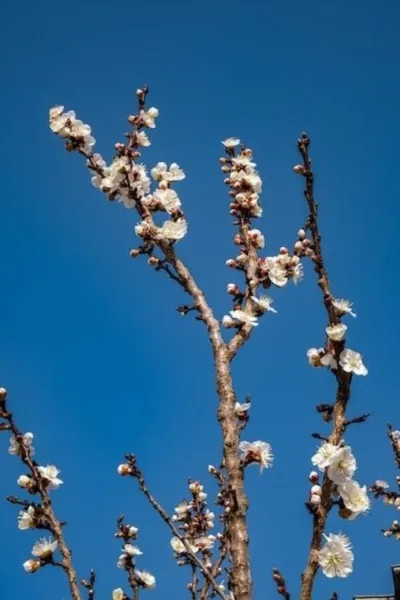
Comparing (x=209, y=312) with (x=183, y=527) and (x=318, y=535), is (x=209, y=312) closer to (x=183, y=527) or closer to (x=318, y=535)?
(x=318, y=535)

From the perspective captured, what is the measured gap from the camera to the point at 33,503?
492 cm

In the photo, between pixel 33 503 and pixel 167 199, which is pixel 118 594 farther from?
pixel 167 199

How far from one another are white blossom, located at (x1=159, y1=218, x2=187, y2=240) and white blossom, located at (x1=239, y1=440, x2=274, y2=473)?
6.77ft

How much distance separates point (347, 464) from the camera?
373cm

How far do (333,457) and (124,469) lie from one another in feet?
5.54

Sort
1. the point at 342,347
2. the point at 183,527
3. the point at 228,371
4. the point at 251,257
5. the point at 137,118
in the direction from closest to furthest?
the point at 342,347
the point at 228,371
the point at 251,257
the point at 137,118
the point at 183,527

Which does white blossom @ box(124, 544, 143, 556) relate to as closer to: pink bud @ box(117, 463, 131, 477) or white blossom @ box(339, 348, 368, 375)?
pink bud @ box(117, 463, 131, 477)

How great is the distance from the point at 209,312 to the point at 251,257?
0.74 metres

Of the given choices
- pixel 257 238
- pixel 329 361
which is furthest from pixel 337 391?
pixel 257 238

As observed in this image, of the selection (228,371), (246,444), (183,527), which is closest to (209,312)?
(228,371)

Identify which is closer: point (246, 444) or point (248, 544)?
point (248, 544)

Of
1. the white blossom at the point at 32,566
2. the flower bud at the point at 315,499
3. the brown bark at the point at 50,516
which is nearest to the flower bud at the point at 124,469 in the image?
the brown bark at the point at 50,516

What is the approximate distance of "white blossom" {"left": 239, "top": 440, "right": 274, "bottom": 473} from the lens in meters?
4.28

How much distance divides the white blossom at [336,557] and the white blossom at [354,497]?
0.57ft
